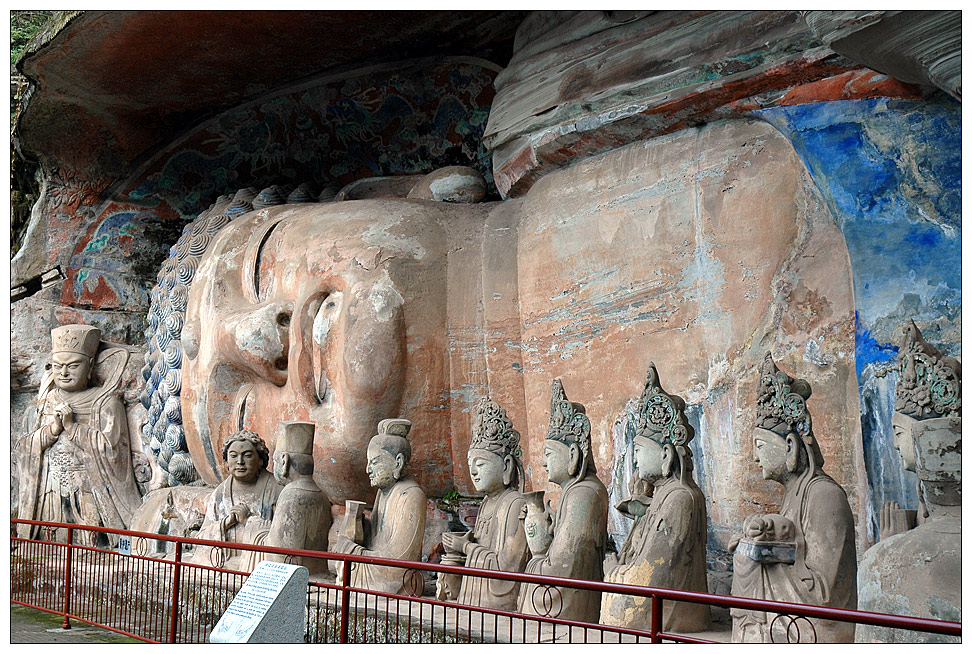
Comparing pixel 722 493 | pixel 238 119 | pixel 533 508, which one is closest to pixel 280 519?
pixel 533 508

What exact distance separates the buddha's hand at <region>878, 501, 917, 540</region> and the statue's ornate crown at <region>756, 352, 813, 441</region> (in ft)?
1.65

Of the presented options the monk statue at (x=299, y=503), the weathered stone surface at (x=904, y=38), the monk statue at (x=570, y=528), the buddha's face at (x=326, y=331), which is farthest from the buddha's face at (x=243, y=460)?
the weathered stone surface at (x=904, y=38)

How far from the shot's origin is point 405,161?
11141 mm

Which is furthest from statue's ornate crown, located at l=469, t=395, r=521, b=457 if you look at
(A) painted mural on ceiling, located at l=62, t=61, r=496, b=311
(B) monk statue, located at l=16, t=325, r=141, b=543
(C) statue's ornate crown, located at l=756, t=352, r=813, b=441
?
(B) monk statue, located at l=16, t=325, r=141, b=543

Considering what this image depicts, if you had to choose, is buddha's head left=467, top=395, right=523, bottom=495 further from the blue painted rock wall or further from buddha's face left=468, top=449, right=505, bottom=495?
the blue painted rock wall

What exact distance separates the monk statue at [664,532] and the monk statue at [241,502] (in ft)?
10.7

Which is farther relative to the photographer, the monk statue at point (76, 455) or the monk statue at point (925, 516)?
the monk statue at point (76, 455)

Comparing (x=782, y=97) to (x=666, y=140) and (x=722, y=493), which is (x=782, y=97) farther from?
(x=722, y=493)

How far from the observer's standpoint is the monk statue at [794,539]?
15.1 ft

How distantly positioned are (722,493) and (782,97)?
8.29 ft

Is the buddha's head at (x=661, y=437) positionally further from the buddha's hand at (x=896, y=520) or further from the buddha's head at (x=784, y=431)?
the buddha's hand at (x=896, y=520)

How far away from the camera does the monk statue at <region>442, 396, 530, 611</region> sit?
592cm

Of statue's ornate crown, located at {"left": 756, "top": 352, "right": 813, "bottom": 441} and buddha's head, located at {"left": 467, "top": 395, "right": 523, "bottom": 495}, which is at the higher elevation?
statue's ornate crown, located at {"left": 756, "top": 352, "right": 813, "bottom": 441}

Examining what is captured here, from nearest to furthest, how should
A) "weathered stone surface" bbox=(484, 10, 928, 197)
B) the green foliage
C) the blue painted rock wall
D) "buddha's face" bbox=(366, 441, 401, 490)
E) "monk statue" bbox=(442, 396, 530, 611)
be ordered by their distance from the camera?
the blue painted rock wall < "monk statue" bbox=(442, 396, 530, 611) < "weathered stone surface" bbox=(484, 10, 928, 197) < "buddha's face" bbox=(366, 441, 401, 490) < the green foliage
